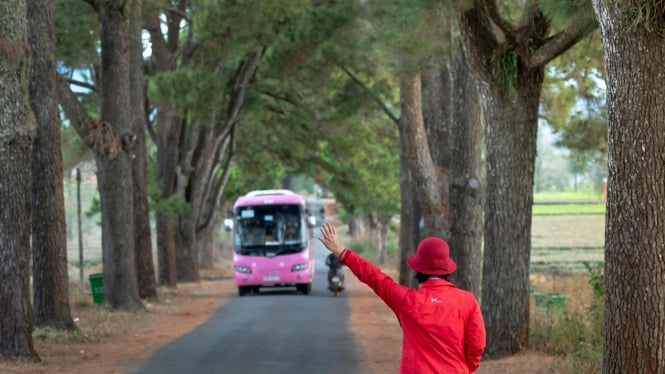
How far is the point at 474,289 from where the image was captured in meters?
20.1

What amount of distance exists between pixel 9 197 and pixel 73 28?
38.0 ft

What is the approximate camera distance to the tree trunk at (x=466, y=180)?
1881 centimetres

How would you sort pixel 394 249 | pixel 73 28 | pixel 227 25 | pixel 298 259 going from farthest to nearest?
1. pixel 394 249
2. pixel 298 259
3. pixel 227 25
4. pixel 73 28

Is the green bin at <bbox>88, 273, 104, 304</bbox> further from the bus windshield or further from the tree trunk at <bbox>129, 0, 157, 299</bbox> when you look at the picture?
the bus windshield

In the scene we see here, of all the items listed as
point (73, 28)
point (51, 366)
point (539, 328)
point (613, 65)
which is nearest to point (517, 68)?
point (539, 328)

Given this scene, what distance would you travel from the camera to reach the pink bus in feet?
105

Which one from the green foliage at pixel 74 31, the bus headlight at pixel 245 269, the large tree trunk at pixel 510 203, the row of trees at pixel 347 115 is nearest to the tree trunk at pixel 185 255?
the row of trees at pixel 347 115

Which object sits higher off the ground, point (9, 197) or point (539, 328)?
point (9, 197)

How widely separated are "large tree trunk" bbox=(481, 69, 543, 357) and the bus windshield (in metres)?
18.1

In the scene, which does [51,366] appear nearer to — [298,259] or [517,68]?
[517,68]

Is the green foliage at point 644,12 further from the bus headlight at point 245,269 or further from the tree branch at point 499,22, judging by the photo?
the bus headlight at point 245,269

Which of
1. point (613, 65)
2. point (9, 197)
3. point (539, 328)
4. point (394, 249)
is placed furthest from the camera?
point (394, 249)

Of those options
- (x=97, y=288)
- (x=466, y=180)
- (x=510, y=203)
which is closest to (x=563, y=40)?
(x=510, y=203)

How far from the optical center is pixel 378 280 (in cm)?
682
